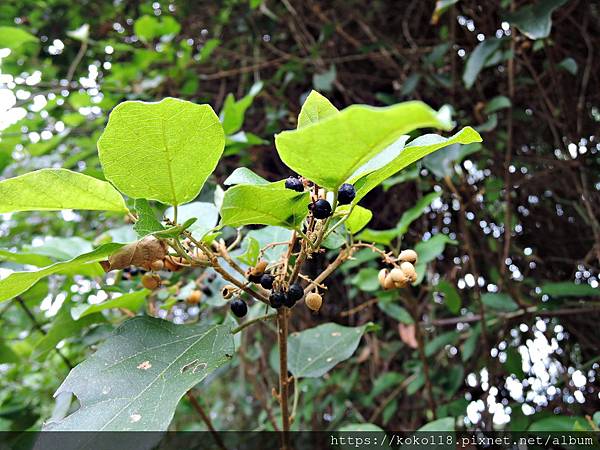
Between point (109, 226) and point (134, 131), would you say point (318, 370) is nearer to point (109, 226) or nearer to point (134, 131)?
point (134, 131)

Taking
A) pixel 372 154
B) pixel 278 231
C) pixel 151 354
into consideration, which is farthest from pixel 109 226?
pixel 372 154

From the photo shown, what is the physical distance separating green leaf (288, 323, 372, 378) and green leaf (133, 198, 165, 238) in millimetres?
472

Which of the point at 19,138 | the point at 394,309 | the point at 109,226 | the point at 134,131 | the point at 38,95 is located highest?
the point at 134,131

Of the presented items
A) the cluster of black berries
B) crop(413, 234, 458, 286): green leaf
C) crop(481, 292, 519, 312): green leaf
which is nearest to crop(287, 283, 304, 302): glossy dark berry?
the cluster of black berries

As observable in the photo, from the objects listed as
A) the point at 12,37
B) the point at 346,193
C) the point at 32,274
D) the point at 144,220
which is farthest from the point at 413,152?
the point at 12,37

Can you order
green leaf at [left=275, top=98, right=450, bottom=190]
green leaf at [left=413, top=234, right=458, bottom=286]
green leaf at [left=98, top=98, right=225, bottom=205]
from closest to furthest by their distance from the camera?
1. green leaf at [left=275, top=98, right=450, bottom=190]
2. green leaf at [left=98, top=98, right=225, bottom=205]
3. green leaf at [left=413, top=234, right=458, bottom=286]

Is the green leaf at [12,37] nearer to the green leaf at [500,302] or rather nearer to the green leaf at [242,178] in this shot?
the green leaf at [242,178]

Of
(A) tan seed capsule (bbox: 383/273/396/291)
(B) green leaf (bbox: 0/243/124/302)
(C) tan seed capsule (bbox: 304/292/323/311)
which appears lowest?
(A) tan seed capsule (bbox: 383/273/396/291)

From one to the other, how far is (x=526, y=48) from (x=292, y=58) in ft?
2.39

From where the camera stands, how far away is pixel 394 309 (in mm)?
1334

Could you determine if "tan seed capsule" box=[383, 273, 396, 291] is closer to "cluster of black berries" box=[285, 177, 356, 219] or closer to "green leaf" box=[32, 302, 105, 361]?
"cluster of black berries" box=[285, 177, 356, 219]

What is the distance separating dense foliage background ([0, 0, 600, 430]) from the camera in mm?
1292

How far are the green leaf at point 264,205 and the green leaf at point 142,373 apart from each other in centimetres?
16

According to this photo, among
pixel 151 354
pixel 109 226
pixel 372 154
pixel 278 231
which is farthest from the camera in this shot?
pixel 109 226
